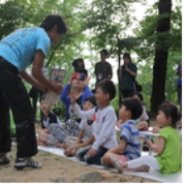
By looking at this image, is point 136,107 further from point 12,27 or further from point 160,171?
point 12,27

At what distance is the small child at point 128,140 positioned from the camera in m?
3.10

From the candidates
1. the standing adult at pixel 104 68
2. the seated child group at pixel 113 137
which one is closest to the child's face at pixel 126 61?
the standing adult at pixel 104 68

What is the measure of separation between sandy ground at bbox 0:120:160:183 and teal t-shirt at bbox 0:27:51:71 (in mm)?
974

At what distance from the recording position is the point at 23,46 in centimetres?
302

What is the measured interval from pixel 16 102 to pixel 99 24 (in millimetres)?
5890

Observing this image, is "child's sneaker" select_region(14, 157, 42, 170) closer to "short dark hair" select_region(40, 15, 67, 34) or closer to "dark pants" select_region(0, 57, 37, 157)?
"dark pants" select_region(0, 57, 37, 157)

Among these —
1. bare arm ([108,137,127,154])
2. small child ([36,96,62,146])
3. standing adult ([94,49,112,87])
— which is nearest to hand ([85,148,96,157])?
bare arm ([108,137,127,154])

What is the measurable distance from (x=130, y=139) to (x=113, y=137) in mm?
285

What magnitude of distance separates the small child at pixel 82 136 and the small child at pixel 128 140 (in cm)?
60

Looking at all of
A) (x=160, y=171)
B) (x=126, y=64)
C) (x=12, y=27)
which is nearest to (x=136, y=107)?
(x=160, y=171)

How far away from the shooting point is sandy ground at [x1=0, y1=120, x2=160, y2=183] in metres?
2.71

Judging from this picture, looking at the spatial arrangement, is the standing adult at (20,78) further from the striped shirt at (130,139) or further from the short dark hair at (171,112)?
the short dark hair at (171,112)

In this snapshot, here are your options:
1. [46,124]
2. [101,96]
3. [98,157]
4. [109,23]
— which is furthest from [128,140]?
[109,23]

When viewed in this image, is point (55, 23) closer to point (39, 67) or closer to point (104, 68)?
point (39, 67)
